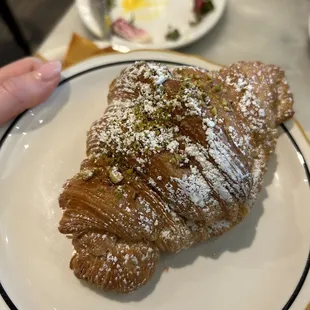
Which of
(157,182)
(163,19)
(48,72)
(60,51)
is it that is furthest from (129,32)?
(157,182)

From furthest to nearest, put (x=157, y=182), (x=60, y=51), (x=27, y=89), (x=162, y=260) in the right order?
(x=60, y=51), (x=27, y=89), (x=162, y=260), (x=157, y=182)

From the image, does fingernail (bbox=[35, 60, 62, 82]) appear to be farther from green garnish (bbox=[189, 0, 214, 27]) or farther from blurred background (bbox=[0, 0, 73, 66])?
green garnish (bbox=[189, 0, 214, 27])

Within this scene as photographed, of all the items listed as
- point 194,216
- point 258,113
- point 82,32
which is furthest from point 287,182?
point 82,32

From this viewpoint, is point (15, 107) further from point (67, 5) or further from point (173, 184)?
point (67, 5)

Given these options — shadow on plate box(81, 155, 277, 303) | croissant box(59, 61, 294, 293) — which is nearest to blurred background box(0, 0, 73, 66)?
croissant box(59, 61, 294, 293)

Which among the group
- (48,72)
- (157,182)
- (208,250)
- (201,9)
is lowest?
(208,250)

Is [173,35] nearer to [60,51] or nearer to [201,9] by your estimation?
[201,9]

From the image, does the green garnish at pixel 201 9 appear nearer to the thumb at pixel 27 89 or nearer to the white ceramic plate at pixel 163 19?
the white ceramic plate at pixel 163 19
